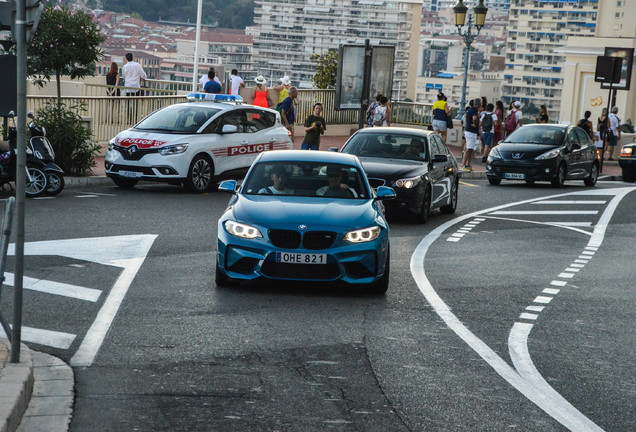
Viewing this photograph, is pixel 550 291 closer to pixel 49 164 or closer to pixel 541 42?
pixel 49 164

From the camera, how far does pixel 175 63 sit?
7262 centimetres

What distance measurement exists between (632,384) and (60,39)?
54.8 ft

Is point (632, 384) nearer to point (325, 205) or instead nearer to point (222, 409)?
point (222, 409)

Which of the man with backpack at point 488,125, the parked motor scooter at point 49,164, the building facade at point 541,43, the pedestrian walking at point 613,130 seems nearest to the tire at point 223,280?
the parked motor scooter at point 49,164

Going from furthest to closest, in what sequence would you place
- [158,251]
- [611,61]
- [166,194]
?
[611,61] → [166,194] → [158,251]

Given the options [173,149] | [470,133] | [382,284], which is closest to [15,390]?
[382,284]

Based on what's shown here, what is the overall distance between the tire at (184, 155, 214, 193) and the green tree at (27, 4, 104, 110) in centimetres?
310

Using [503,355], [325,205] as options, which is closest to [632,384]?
[503,355]

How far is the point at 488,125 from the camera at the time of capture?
110ft

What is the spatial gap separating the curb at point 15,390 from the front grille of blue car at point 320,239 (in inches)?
151

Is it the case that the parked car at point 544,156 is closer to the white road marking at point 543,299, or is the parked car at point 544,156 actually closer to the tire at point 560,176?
the tire at point 560,176

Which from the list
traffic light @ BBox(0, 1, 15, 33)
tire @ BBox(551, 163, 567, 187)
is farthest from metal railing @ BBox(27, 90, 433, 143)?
traffic light @ BBox(0, 1, 15, 33)

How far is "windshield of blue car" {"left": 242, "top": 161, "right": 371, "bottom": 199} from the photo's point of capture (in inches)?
486

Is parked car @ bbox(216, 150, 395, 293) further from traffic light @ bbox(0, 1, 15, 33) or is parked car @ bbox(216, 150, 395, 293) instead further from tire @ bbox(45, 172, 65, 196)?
tire @ bbox(45, 172, 65, 196)
